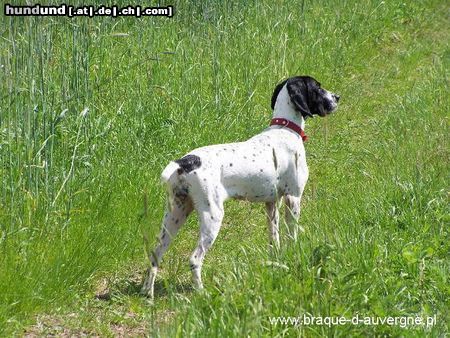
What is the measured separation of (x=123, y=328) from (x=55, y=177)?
4.40ft

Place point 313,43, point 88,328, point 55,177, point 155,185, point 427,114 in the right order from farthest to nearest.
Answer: point 313,43 < point 427,114 < point 155,185 < point 55,177 < point 88,328

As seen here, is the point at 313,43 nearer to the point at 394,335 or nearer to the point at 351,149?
the point at 351,149

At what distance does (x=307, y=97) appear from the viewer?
6559 mm

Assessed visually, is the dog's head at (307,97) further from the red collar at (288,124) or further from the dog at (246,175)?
the red collar at (288,124)

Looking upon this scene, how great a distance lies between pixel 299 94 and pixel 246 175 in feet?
3.22

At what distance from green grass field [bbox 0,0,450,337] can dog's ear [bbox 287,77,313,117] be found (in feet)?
2.17

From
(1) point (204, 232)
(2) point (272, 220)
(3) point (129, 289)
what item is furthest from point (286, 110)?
(3) point (129, 289)

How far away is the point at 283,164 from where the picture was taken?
20.1ft

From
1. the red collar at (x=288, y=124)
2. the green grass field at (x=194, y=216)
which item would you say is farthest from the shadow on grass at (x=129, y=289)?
the red collar at (x=288, y=124)

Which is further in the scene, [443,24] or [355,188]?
[443,24]

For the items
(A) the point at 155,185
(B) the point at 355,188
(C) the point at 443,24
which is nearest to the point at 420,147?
(B) the point at 355,188

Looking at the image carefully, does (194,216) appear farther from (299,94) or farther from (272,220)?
(299,94)

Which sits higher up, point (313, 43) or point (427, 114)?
point (313, 43)

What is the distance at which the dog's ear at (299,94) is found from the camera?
6480 mm
